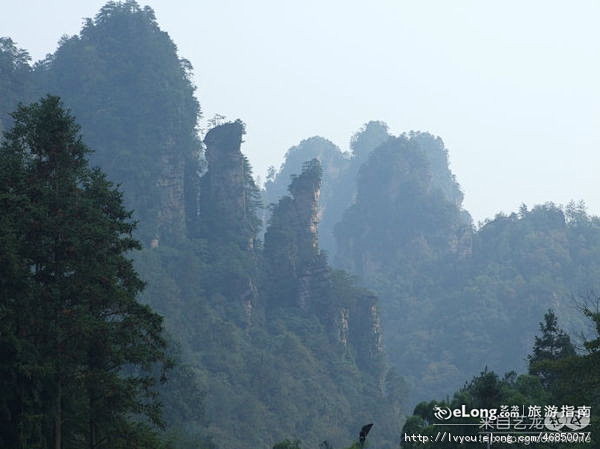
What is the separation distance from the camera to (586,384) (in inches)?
768

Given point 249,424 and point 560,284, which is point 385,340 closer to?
point 560,284

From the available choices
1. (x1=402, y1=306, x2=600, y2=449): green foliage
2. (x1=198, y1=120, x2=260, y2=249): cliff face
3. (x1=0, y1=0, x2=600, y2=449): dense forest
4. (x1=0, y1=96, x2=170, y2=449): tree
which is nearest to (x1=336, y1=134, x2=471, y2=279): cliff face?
(x1=0, y1=0, x2=600, y2=449): dense forest

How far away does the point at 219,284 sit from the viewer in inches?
3206

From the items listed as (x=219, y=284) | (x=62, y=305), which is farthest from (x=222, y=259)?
(x=62, y=305)

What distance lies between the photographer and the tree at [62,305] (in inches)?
901

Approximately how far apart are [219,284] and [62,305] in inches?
2256

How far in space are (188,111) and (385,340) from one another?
3835 cm

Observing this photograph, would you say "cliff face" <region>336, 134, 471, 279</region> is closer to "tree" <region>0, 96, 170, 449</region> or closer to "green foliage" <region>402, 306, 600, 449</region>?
"green foliage" <region>402, 306, 600, 449</region>

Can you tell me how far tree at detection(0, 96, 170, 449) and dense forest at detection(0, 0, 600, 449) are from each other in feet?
0.20

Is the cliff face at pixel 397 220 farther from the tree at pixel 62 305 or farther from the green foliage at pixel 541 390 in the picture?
the tree at pixel 62 305

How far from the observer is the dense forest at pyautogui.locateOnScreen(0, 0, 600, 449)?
2417 centimetres

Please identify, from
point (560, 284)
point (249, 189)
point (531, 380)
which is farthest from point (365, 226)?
point (531, 380)

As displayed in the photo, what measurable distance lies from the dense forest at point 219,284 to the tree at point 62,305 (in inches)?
2.4

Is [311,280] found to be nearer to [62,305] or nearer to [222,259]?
[222,259]
